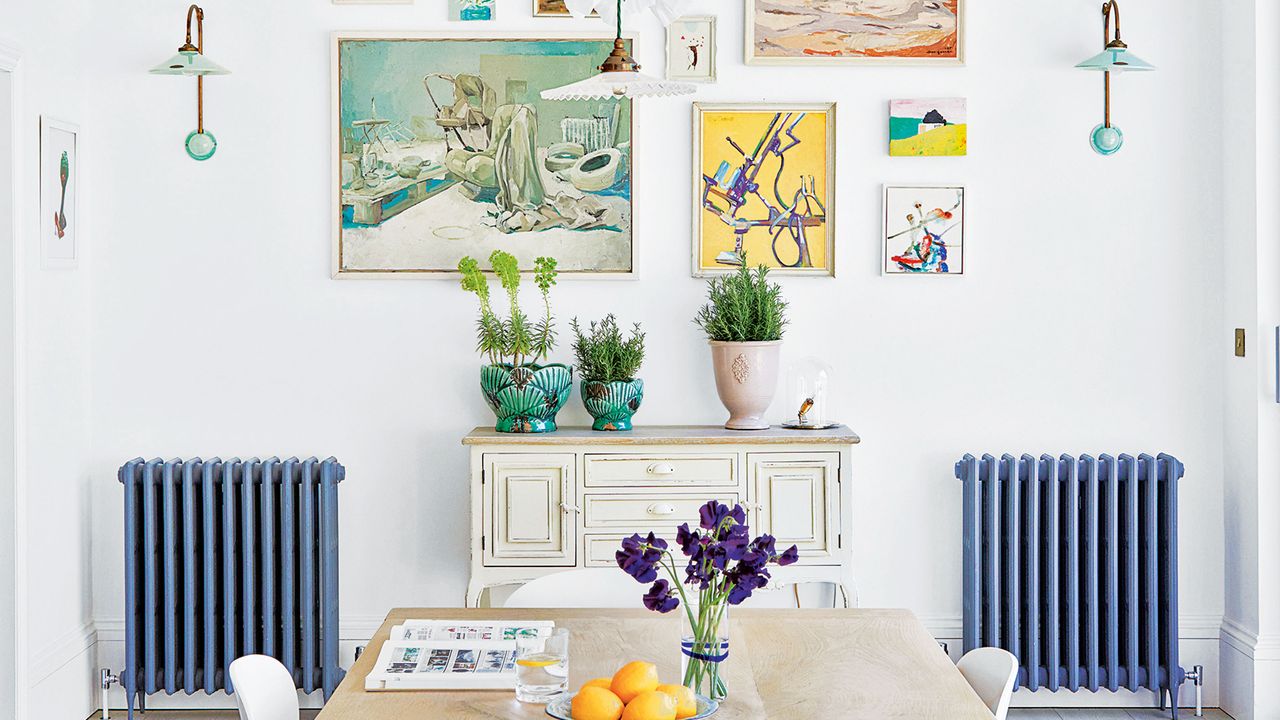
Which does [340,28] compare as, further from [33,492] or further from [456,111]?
[33,492]

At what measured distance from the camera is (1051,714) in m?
3.84

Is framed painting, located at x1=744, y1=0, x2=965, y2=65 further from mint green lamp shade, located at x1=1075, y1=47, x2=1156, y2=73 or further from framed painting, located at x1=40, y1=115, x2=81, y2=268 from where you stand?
framed painting, located at x1=40, y1=115, x2=81, y2=268

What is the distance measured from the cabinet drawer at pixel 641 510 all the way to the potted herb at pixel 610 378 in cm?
24

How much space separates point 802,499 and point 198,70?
7.08 feet

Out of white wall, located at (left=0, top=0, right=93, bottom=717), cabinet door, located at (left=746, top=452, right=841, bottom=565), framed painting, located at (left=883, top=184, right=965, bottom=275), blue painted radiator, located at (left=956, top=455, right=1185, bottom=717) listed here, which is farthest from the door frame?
blue painted radiator, located at (left=956, top=455, right=1185, bottom=717)

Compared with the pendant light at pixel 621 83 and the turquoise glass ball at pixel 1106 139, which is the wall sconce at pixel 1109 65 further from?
the pendant light at pixel 621 83

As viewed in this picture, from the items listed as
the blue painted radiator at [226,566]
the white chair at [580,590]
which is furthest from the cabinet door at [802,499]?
the blue painted radiator at [226,566]

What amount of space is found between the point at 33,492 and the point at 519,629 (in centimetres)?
189

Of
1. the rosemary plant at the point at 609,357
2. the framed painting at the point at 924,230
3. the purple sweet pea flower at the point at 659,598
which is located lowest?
the purple sweet pea flower at the point at 659,598

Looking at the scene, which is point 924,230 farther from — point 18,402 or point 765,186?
point 18,402

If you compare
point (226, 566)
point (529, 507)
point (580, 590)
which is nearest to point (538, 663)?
point (580, 590)

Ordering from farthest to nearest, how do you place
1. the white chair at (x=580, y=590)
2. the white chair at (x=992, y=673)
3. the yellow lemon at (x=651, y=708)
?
1. the white chair at (x=580, y=590)
2. the white chair at (x=992, y=673)
3. the yellow lemon at (x=651, y=708)

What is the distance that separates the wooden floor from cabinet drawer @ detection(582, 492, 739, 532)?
1137 mm

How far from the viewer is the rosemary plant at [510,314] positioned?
12.1 ft
